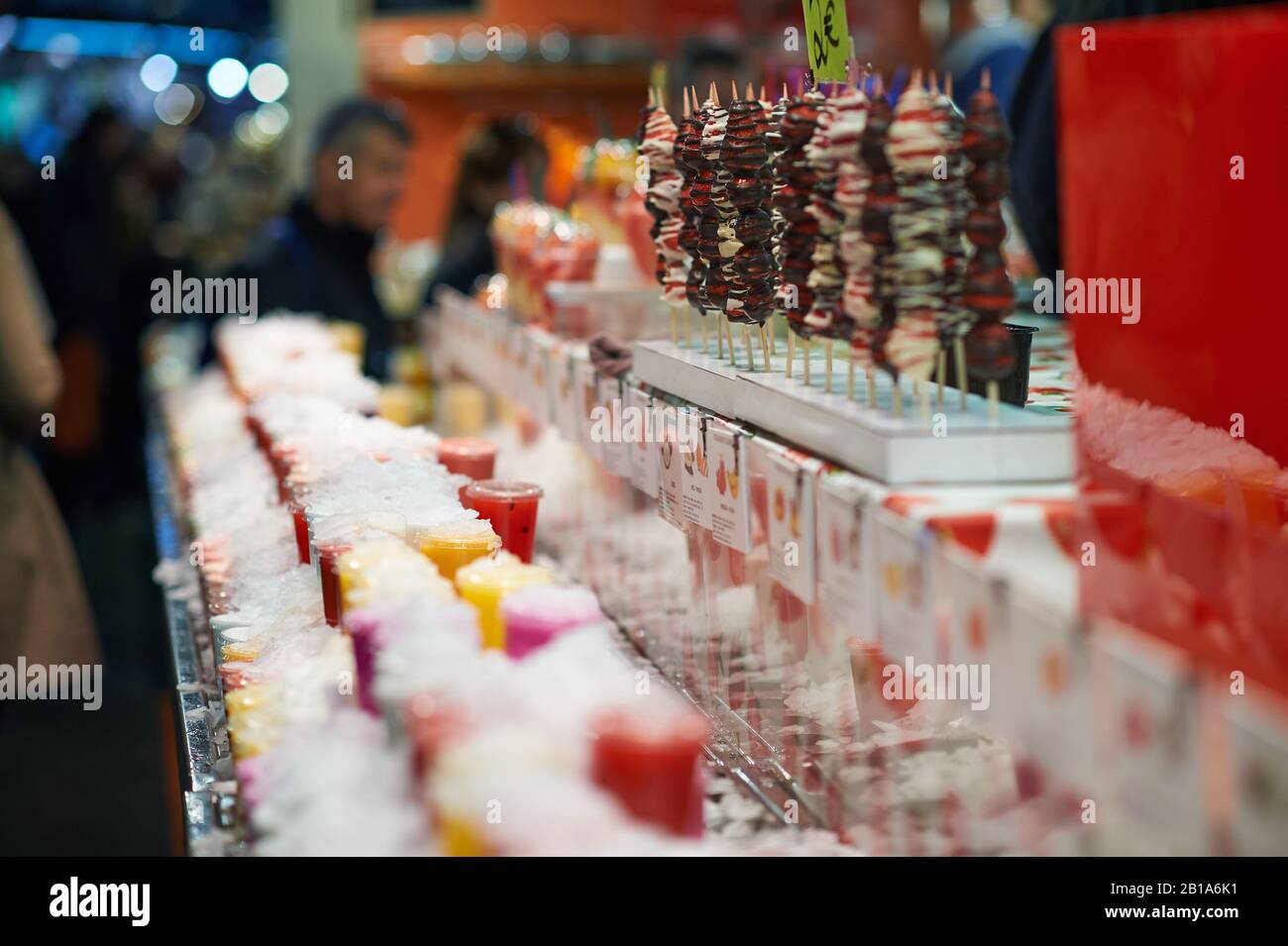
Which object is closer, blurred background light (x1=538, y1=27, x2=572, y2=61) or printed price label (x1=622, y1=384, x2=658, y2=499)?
printed price label (x1=622, y1=384, x2=658, y2=499)

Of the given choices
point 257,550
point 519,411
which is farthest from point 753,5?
point 257,550

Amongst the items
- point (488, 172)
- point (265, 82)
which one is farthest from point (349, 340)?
point (265, 82)

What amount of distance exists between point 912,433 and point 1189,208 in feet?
2.43

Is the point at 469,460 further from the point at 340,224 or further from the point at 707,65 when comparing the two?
the point at 707,65

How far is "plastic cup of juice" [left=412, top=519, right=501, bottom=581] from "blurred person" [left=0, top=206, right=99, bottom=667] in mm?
2618

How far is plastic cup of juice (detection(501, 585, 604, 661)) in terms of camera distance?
1.65 m

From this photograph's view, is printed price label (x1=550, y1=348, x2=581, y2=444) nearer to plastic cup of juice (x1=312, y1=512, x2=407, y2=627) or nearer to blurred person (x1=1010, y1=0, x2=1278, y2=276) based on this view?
plastic cup of juice (x1=312, y1=512, x2=407, y2=627)

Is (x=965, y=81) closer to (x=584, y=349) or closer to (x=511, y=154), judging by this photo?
(x=511, y=154)

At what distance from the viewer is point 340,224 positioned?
197 inches

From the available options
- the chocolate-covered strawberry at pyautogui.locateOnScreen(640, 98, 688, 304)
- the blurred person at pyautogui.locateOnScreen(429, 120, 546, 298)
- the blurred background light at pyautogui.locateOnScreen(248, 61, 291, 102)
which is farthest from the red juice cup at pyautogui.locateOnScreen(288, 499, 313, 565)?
the blurred background light at pyautogui.locateOnScreen(248, 61, 291, 102)

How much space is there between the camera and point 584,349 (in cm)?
284

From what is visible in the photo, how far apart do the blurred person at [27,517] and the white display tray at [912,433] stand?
2.88 metres
